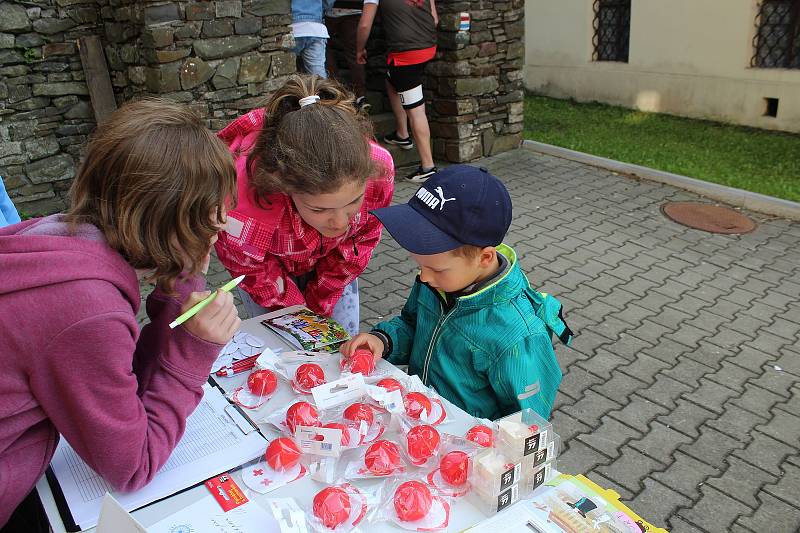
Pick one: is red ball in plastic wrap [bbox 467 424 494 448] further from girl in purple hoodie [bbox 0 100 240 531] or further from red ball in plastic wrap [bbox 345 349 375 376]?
girl in purple hoodie [bbox 0 100 240 531]

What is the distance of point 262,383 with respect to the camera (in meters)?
1.63

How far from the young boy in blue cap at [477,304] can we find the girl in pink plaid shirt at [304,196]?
215 mm

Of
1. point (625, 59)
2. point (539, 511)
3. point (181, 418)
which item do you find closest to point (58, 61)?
point (181, 418)

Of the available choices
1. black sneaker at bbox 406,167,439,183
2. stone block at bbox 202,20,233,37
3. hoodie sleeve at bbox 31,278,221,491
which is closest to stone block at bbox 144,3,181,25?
stone block at bbox 202,20,233,37

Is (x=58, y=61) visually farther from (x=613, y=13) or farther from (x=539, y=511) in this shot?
(x=613, y=13)

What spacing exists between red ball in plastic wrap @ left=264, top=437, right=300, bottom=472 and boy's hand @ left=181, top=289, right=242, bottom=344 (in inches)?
9.7

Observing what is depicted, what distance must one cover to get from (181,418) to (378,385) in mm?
464

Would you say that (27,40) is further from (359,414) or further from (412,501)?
(412,501)

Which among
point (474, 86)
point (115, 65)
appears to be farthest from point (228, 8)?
point (474, 86)

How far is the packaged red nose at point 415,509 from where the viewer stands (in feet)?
3.98

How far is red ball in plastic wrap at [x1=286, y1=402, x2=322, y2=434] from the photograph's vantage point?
4.75ft

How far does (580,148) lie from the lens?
700cm

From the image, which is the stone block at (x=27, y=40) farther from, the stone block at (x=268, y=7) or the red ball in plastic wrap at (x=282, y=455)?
the red ball in plastic wrap at (x=282, y=455)

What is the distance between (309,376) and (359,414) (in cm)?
23
